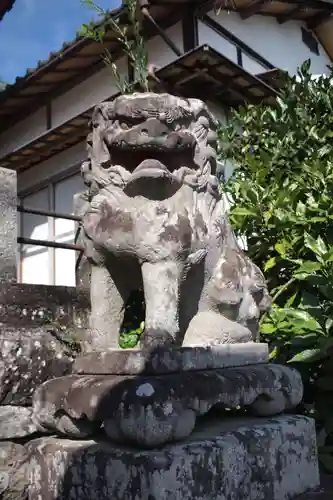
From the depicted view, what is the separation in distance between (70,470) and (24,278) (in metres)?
6.29

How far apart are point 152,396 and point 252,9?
6133 millimetres

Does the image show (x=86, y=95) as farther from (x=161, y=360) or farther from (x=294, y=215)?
(x=161, y=360)

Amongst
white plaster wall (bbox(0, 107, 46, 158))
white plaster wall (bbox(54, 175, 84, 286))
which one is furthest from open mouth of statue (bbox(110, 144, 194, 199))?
white plaster wall (bbox(0, 107, 46, 158))

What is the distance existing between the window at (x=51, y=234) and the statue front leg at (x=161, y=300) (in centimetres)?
505

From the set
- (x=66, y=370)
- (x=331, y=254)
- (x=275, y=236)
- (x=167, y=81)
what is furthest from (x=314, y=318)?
(x=167, y=81)

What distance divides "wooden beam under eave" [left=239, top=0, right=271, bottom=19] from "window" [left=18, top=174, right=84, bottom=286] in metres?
2.92

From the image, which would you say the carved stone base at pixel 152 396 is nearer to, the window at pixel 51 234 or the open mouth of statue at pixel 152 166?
the open mouth of statue at pixel 152 166

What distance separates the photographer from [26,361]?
96.3 inches

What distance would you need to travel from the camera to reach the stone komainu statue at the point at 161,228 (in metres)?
1.92

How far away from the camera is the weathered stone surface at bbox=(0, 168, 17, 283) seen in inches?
104

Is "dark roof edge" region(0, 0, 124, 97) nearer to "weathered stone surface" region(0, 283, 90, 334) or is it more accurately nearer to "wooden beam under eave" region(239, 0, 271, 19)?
"wooden beam under eave" region(239, 0, 271, 19)

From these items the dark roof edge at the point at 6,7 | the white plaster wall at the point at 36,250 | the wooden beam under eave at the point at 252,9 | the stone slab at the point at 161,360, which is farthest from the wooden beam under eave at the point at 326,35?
the stone slab at the point at 161,360

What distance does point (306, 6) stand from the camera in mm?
7414

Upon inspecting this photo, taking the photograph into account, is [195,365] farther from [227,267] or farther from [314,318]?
[314,318]
